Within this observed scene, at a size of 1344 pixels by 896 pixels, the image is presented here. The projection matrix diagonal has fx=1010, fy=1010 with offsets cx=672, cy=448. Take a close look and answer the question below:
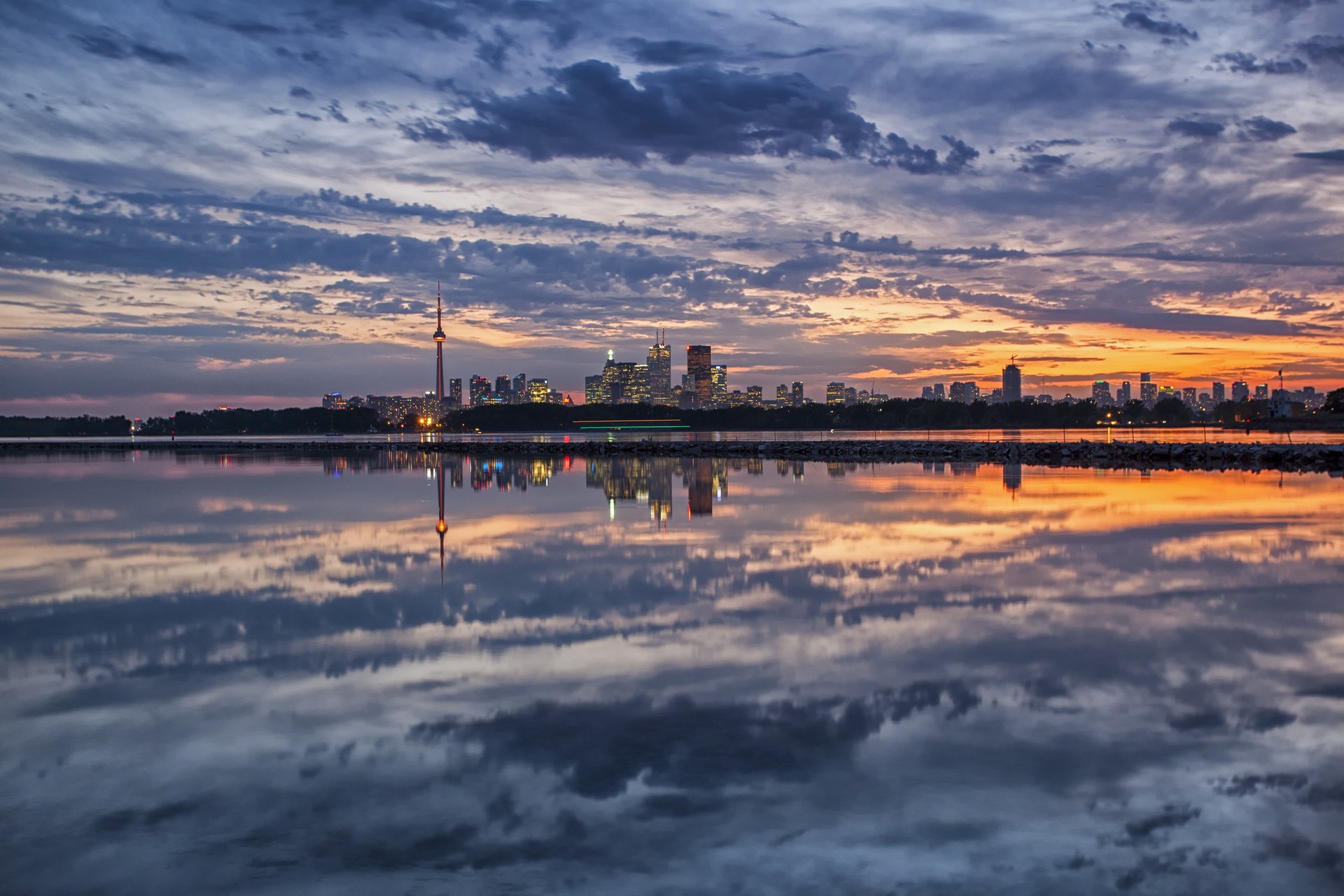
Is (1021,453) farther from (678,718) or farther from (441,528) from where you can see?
(678,718)

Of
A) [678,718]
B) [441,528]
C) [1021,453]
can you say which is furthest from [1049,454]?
[678,718]

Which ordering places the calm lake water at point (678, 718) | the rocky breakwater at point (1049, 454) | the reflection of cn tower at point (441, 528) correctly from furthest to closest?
the rocky breakwater at point (1049, 454), the reflection of cn tower at point (441, 528), the calm lake water at point (678, 718)

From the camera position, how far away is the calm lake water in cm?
489

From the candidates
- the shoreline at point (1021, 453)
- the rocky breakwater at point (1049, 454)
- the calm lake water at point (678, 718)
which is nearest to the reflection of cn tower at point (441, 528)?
the calm lake water at point (678, 718)

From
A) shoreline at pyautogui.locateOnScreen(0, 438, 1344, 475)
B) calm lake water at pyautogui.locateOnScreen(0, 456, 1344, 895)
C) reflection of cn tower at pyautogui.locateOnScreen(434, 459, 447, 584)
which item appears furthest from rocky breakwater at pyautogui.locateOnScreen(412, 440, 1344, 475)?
calm lake water at pyautogui.locateOnScreen(0, 456, 1344, 895)

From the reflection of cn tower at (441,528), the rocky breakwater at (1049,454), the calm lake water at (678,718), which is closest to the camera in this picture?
the calm lake water at (678,718)

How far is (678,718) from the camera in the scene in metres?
6.97

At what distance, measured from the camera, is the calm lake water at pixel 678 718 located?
4887 mm

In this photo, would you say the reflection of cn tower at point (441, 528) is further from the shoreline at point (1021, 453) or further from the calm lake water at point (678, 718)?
the shoreline at point (1021, 453)

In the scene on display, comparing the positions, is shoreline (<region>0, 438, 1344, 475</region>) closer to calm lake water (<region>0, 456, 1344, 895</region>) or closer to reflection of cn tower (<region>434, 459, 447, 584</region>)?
reflection of cn tower (<region>434, 459, 447, 584</region>)

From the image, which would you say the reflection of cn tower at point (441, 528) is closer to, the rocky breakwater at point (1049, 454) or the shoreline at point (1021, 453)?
the shoreline at point (1021, 453)

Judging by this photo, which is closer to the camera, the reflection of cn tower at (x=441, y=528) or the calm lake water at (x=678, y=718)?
the calm lake water at (x=678, y=718)

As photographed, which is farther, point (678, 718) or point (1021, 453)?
point (1021, 453)

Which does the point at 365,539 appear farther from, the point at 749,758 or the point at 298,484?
the point at 298,484
